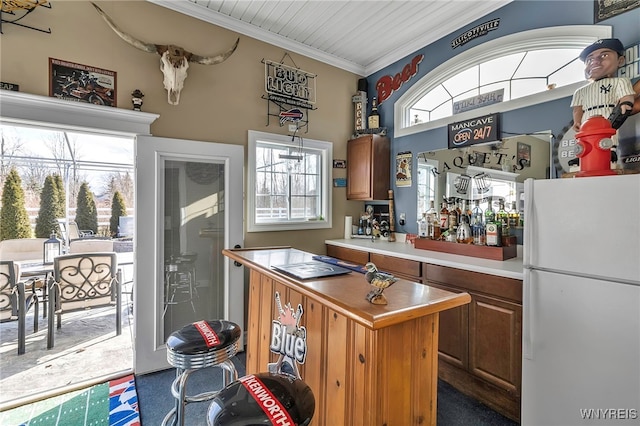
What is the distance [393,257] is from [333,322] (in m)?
1.54

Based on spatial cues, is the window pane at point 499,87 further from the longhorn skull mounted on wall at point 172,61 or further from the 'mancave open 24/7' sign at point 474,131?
the longhorn skull mounted on wall at point 172,61

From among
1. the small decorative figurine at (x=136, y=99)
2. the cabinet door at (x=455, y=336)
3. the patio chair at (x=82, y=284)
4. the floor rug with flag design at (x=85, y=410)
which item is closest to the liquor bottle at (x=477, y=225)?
the cabinet door at (x=455, y=336)

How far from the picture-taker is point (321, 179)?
142 inches

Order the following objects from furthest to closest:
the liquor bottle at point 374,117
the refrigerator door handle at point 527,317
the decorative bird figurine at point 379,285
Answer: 1. the liquor bottle at point 374,117
2. the refrigerator door handle at point 527,317
3. the decorative bird figurine at point 379,285

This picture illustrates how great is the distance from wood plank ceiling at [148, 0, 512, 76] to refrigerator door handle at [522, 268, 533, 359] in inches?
92.3

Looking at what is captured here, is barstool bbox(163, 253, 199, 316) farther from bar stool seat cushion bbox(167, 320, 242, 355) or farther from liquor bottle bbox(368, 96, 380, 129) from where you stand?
liquor bottle bbox(368, 96, 380, 129)

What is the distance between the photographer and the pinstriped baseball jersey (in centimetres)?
174

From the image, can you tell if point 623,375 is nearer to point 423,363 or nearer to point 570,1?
point 423,363

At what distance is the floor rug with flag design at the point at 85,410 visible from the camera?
188 centimetres

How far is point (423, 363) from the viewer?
47.9 inches

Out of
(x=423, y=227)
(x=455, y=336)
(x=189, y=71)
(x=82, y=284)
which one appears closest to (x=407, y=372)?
(x=455, y=336)

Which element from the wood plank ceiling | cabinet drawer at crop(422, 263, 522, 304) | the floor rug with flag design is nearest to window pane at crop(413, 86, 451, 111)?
the wood plank ceiling

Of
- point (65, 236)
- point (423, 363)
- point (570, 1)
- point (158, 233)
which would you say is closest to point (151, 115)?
point (158, 233)

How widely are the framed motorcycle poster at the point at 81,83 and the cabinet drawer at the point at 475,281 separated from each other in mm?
2942
